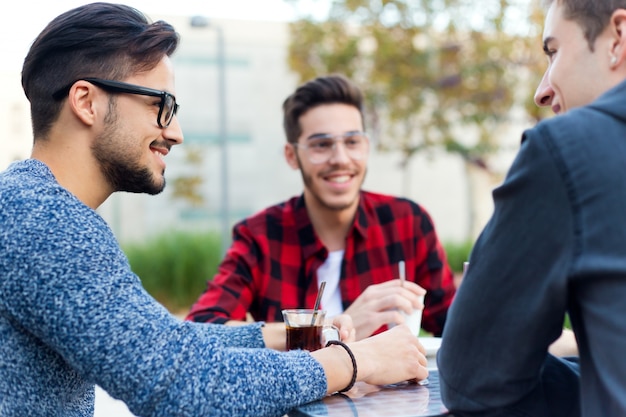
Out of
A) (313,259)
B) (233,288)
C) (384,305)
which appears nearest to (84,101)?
(384,305)

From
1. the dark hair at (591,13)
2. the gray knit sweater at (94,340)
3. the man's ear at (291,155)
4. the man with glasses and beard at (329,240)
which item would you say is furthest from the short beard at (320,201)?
the dark hair at (591,13)

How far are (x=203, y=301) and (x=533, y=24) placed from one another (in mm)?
12343

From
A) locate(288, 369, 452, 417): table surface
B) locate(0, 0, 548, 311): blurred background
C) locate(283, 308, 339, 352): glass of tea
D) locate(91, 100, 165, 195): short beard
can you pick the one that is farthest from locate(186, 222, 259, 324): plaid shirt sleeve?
locate(0, 0, 548, 311): blurred background

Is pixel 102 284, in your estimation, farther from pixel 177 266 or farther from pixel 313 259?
pixel 177 266

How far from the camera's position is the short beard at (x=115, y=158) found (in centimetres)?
196

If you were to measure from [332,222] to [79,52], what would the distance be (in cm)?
176

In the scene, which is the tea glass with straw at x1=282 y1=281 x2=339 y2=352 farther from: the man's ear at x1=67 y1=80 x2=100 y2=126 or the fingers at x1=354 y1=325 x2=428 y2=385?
the man's ear at x1=67 y1=80 x2=100 y2=126

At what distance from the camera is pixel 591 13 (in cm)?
152

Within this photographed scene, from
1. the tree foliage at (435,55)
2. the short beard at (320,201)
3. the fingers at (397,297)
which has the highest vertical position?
the tree foliage at (435,55)

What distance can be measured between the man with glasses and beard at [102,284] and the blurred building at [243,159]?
1068 centimetres

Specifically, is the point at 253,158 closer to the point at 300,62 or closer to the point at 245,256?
the point at 300,62

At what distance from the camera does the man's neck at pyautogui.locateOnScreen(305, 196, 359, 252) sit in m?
3.51

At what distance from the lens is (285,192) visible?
18203 mm

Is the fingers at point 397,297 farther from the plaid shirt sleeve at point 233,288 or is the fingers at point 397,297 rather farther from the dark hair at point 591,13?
the dark hair at point 591,13
